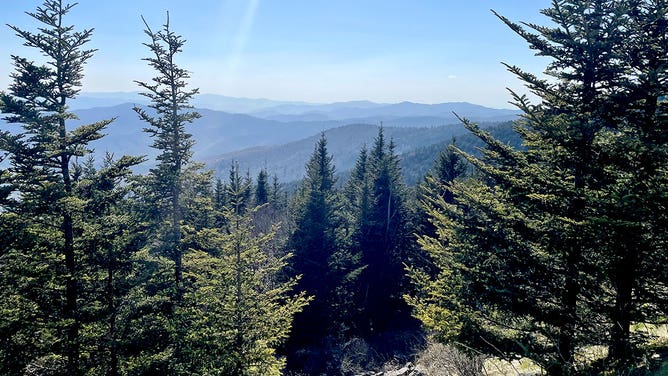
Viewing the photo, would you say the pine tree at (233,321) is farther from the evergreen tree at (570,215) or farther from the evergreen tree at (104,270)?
the evergreen tree at (570,215)

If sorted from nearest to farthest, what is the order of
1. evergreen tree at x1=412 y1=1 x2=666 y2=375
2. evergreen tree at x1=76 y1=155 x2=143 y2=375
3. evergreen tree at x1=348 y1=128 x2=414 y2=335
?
evergreen tree at x1=412 y1=1 x2=666 y2=375 < evergreen tree at x1=76 y1=155 x2=143 y2=375 < evergreen tree at x1=348 y1=128 x2=414 y2=335

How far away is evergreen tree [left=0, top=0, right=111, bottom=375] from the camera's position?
37.0 feet

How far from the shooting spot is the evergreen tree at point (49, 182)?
11281mm

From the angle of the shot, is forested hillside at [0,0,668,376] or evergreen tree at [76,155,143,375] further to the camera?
evergreen tree at [76,155,143,375]

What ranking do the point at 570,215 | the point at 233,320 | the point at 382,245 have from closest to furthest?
the point at 570,215 → the point at 233,320 → the point at 382,245

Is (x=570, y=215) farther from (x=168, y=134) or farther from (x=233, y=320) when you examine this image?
(x=168, y=134)

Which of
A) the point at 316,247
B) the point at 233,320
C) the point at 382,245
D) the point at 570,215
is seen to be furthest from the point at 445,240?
the point at 382,245

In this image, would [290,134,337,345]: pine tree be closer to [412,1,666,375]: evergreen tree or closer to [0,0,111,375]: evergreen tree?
[0,0,111,375]: evergreen tree

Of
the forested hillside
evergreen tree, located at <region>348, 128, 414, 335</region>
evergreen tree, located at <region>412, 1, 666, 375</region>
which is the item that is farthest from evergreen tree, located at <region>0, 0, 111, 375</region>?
evergreen tree, located at <region>348, 128, 414, 335</region>

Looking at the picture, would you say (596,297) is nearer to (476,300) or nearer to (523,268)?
(523,268)

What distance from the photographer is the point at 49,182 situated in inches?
455

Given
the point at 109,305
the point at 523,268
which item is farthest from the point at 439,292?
the point at 109,305

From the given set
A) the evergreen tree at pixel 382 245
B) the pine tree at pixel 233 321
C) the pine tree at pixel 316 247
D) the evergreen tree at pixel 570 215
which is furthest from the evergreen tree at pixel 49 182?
the evergreen tree at pixel 382 245

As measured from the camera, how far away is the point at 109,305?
12859 mm
